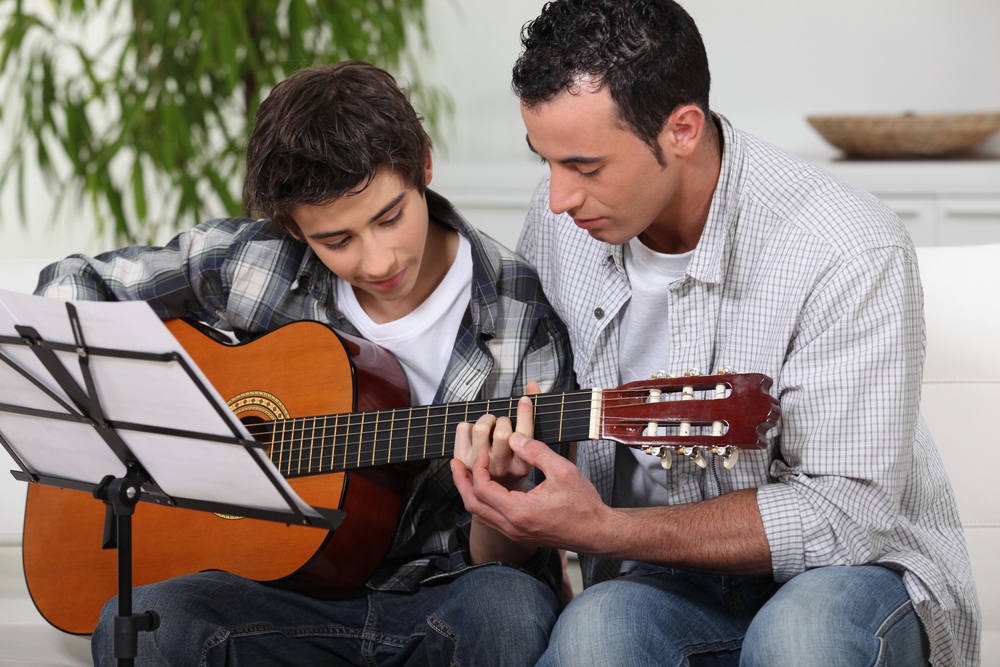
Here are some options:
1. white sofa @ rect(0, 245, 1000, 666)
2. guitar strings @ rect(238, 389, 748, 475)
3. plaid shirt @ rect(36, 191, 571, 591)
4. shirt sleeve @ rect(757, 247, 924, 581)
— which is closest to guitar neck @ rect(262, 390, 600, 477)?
guitar strings @ rect(238, 389, 748, 475)

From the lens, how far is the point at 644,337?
151 centimetres

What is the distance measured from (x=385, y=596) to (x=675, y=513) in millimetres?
448

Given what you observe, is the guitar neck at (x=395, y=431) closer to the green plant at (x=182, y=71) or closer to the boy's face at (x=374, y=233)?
the boy's face at (x=374, y=233)

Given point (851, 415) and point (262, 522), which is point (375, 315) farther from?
point (851, 415)

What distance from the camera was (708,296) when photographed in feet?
4.61

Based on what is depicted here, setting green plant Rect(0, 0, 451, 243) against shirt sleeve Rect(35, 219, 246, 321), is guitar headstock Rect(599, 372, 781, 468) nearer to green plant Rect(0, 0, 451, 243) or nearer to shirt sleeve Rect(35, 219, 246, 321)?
shirt sleeve Rect(35, 219, 246, 321)

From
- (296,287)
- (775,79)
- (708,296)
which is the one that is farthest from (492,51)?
(708,296)

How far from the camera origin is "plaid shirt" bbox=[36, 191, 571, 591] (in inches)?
61.7

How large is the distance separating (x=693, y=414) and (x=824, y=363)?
0.19 meters

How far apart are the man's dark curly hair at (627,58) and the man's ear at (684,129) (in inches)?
0.4

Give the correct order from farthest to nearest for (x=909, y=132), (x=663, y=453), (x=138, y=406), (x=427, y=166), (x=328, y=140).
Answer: (x=909, y=132) → (x=427, y=166) → (x=328, y=140) → (x=663, y=453) → (x=138, y=406)

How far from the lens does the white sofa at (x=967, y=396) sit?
167cm

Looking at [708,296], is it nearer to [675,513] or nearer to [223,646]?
[675,513]

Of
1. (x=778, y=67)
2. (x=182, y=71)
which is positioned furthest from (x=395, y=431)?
(x=778, y=67)
